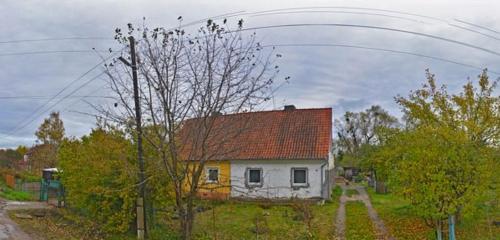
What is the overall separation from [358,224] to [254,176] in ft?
32.0

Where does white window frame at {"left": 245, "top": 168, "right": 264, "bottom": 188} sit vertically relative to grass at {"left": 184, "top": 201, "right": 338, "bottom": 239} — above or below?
above

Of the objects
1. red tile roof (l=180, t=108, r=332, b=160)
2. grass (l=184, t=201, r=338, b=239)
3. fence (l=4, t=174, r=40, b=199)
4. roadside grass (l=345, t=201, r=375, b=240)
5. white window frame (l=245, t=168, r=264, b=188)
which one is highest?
red tile roof (l=180, t=108, r=332, b=160)

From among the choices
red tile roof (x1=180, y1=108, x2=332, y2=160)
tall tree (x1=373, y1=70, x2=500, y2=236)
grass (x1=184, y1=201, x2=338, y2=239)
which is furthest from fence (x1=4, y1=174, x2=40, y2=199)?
tall tree (x1=373, y1=70, x2=500, y2=236)

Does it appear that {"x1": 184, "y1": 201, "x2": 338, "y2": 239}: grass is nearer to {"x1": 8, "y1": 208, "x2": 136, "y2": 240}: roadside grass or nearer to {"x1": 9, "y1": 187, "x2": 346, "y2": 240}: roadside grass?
{"x1": 9, "y1": 187, "x2": 346, "y2": 240}: roadside grass

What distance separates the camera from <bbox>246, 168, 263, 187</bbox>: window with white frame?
83.1 feet

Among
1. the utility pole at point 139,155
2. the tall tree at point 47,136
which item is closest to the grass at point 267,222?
the utility pole at point 139,155

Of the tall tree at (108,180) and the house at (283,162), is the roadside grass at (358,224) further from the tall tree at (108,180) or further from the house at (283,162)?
the tall tree at (108,180)

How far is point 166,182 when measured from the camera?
14.1 m

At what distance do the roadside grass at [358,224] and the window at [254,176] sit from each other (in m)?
5.28

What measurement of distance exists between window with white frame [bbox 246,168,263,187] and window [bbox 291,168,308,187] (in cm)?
199

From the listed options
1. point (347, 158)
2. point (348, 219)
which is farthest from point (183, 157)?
point (347, 158)

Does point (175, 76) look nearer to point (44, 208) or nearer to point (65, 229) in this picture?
point (65, 229)

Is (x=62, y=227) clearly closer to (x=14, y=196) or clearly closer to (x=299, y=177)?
(x=299, y=177)

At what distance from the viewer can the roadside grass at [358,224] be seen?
1420 centimetres
